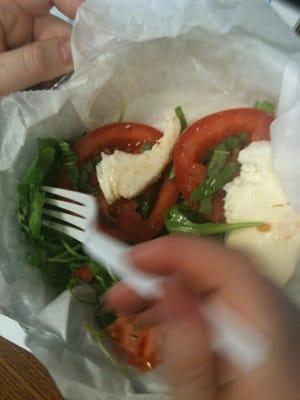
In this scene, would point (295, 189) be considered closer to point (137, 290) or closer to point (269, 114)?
point (269, 114)

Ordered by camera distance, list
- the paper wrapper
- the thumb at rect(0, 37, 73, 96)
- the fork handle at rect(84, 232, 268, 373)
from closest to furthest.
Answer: the fork handle at rect(84, 232, 268, 373)
the paper wrapper
the thumb at rect(0, 37, 73, 96)

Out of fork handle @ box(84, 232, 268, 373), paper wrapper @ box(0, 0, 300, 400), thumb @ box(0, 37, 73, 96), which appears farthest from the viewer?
thumb @ box(0, 37, 73, 96)

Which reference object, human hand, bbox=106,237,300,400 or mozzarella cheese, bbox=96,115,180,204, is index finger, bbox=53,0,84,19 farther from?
human hand, bbox=106,237,300,400

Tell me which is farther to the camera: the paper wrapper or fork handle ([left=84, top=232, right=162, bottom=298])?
the paper wrapper

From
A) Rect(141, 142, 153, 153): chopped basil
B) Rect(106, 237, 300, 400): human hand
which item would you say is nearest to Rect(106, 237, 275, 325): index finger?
Rect(106, 237, 300, 400): human hand

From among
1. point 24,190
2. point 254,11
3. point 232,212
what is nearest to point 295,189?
point 232,212

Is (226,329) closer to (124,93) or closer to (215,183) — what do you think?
(215,183)

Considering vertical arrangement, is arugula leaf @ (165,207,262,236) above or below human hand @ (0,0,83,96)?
below
